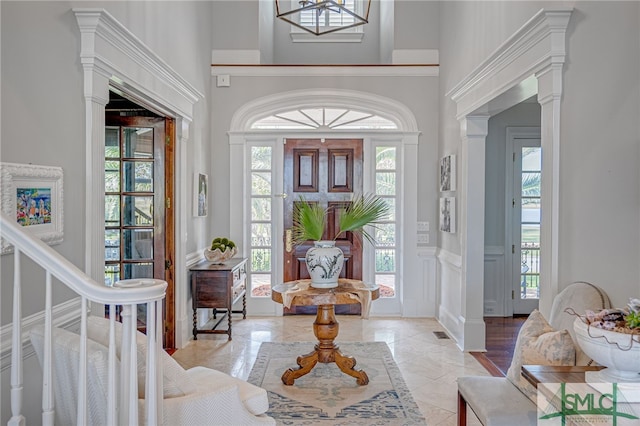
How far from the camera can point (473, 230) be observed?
4.56 metres

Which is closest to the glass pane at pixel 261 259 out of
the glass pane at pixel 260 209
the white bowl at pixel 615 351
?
the glass pane at pixel 260 209

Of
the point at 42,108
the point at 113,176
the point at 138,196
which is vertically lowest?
the point at 138,196

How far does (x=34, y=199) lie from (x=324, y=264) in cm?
199

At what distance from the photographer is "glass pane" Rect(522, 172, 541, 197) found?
→ 595 centimetres

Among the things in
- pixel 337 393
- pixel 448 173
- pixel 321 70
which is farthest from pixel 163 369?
pixel 321 70

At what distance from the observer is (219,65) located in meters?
5.69

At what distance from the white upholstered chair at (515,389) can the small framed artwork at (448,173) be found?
2.39 m

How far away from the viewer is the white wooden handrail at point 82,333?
5.41 ft

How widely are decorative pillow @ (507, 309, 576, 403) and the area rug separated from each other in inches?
33.8

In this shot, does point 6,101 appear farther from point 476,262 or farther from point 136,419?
point 476,262

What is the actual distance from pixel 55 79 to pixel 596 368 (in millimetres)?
2905

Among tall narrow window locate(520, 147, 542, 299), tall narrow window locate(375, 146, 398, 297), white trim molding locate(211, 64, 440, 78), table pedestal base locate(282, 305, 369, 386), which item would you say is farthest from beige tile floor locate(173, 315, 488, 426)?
white trim molding locate(211, 64, 440, 78)

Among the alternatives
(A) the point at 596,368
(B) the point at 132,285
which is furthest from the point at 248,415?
(A) the point at 596,368

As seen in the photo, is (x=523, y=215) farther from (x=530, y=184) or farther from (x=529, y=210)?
(x=530, y=184)
